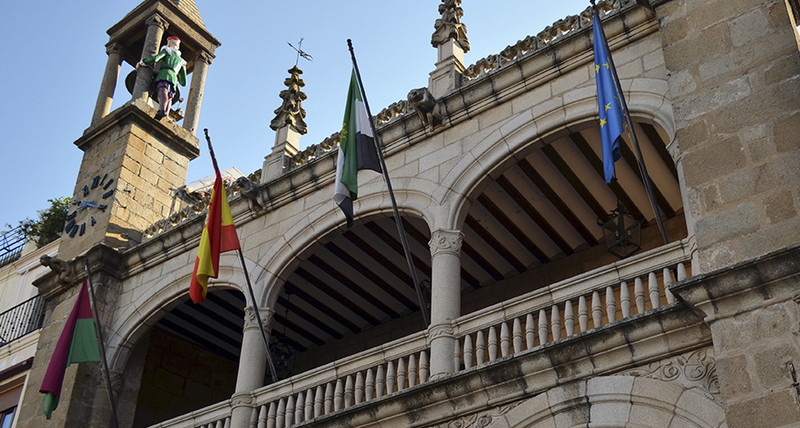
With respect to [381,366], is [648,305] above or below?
above

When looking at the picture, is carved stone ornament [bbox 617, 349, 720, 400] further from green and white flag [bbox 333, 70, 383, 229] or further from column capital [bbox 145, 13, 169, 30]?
column capital [bbox 145, 13, 169, 30]

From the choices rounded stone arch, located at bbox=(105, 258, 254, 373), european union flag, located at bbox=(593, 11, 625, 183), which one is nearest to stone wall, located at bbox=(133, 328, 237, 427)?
rounded stone arch, located at bbox=(105, 258, 254, 373)

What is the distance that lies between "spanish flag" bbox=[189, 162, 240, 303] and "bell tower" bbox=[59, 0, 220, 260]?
3835 mm

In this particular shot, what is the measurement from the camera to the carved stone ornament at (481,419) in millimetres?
9273

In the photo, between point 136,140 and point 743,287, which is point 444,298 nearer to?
point 743,287

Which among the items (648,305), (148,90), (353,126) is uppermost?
(148,90)

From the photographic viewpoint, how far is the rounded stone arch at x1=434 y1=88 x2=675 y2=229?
10.9 meters

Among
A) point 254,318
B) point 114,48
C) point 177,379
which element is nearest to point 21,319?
point 177,379

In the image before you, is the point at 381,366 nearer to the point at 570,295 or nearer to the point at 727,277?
the point at 570,295

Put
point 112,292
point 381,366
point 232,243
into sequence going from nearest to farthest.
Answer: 1. point 381,366
2. point 232,243
3. point 112,292

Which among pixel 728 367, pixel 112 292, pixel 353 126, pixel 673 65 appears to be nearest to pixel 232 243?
pixel 353 126

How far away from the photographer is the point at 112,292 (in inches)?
605

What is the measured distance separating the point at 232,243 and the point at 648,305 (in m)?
5.69

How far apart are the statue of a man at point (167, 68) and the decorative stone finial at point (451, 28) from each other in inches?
279
